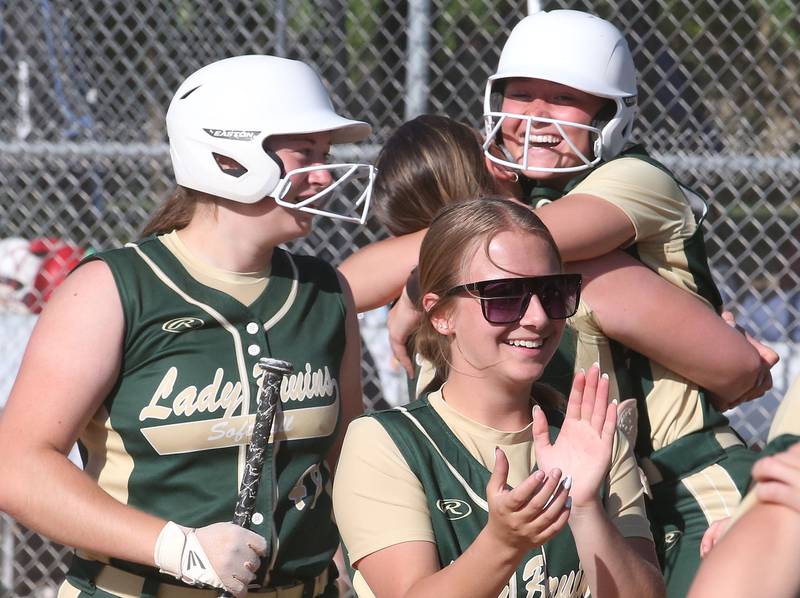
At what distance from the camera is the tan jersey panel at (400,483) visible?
2242mm

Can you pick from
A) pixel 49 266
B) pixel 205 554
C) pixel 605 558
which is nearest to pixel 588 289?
pixel 605 558

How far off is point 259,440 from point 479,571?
0.73 metres

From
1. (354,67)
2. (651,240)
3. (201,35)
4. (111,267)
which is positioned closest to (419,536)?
(111,267)

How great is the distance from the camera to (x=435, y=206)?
304 centimetres

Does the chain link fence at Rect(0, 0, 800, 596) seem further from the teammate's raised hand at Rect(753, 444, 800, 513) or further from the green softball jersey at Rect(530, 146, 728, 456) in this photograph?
the teammate's raised hand at Rect(753, 444, 800, 513)

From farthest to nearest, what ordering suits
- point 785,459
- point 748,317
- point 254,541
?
point 748,317 → point 254,541 → point 785,459

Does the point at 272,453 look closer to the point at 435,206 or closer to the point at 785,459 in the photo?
the point at 435,206

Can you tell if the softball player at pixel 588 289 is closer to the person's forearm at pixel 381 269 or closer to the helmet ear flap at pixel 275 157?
the person's forearm at pixel 381 269

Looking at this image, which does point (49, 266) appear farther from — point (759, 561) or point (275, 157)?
point (759, 561)

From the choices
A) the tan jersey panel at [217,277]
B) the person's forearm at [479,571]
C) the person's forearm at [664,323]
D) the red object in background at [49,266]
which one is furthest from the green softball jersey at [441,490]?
the red object in background at [49,266]

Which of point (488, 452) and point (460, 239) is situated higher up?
Result: point (460, 239)

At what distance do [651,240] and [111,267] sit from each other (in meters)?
1.34

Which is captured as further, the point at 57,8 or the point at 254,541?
the point at 57,8

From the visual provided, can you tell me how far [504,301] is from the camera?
2.39m
